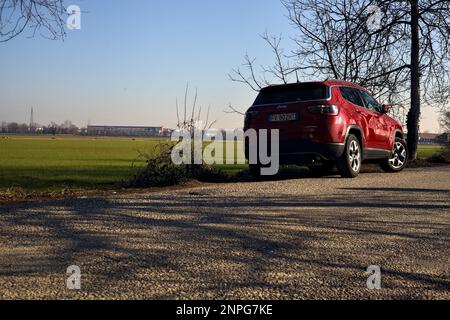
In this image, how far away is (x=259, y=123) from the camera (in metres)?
9.91

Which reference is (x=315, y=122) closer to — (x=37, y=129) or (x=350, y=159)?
(x=350, y=159)

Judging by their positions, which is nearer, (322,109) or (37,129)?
(322,109)

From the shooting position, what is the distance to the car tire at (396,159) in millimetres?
12609

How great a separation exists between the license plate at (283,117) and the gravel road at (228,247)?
88.9 inches

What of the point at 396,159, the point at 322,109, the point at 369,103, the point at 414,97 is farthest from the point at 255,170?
Answer: the point at 414,97

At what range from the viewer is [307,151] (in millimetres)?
9547

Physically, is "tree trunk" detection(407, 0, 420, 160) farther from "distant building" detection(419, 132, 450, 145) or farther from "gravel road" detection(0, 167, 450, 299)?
"gravel road" detection(0, 167, 450, 299)

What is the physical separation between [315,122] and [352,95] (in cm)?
181

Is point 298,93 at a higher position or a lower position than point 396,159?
higher

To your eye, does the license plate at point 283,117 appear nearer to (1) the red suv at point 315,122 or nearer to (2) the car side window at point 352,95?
(1) the red suv at point 315,122

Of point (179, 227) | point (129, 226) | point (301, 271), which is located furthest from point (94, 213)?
point (301, 271)

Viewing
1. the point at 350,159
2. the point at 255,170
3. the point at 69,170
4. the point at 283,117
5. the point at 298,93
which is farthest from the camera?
the point at 69,170

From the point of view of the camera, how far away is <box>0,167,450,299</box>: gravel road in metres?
3.53

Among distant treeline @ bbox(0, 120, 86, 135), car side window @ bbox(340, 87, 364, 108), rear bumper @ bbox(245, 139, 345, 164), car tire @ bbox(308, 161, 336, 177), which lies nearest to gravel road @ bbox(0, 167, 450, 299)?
rear bumper @ bbox(245, 139, 345, 164)
